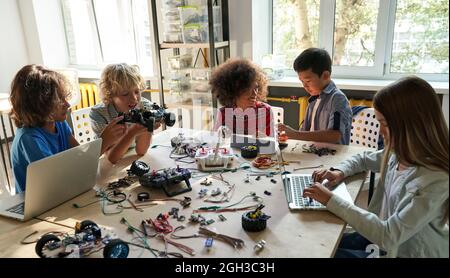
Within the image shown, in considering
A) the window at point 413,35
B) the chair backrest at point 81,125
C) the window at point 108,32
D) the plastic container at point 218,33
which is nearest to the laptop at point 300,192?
the chair backrest at point 81,125

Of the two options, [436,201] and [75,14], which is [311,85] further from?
[75,14]

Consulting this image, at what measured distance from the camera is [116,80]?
1.79m

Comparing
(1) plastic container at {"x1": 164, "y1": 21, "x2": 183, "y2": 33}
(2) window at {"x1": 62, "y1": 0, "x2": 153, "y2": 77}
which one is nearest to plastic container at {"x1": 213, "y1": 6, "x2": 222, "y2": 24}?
(1) plastic container at {"x1": 164, "y1": 21, "x2": 183, "y2": 33}

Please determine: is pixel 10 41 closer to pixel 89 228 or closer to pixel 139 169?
pixel 139 169

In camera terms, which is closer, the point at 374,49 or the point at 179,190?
the point at 179,190

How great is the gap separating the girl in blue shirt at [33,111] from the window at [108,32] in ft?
6.89

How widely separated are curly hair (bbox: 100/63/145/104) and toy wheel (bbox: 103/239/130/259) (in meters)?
1.06

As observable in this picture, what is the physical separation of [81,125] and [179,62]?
38.1 inches

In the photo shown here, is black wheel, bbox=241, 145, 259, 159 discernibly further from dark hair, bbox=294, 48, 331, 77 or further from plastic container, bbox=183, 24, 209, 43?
plastic container, bbox=183, 24, 209, 43

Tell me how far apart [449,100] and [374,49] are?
2.17 m

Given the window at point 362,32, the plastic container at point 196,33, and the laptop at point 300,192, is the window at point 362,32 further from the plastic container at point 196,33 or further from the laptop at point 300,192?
the laptop at point 300,192

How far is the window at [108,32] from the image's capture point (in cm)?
345
